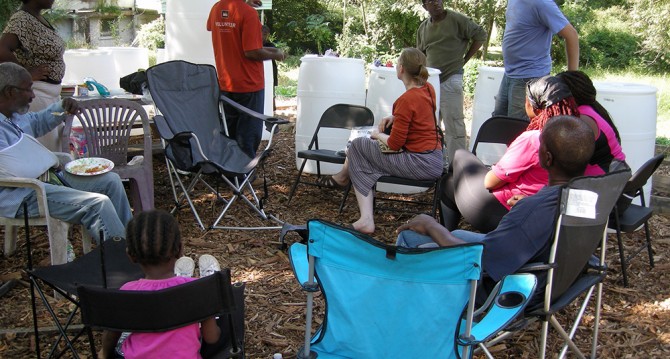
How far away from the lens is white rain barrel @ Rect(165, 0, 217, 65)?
633cm

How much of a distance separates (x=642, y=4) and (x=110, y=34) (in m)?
15.6

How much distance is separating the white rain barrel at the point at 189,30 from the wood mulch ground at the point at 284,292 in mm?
1739

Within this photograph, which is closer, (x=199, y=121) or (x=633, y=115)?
A: (x=633, y=115)

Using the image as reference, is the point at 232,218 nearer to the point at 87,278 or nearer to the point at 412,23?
the point at 87,278

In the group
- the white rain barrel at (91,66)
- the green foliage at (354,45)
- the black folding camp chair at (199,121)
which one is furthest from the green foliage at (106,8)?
the black folding camp chair at (199,121)

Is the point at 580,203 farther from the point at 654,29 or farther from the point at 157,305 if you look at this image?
the point at 654,29

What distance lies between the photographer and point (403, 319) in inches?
86.8

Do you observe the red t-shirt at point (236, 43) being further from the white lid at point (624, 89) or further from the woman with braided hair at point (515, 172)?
the white lid at point (624, 89)

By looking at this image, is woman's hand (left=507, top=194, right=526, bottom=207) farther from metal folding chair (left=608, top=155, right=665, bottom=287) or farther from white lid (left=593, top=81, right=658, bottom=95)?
white lid (left=593, top=81, right=658, bottom=95)

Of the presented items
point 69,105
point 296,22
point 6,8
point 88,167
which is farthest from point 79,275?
point 296,22

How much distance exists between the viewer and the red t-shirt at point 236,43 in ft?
16.9

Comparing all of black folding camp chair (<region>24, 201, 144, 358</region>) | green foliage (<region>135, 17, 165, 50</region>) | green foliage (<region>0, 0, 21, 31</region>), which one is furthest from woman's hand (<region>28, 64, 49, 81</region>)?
green foliage (<region>135, 17, 165, 50</region>)

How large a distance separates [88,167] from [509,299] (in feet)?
8.40

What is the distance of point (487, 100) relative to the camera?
19.4 feet
